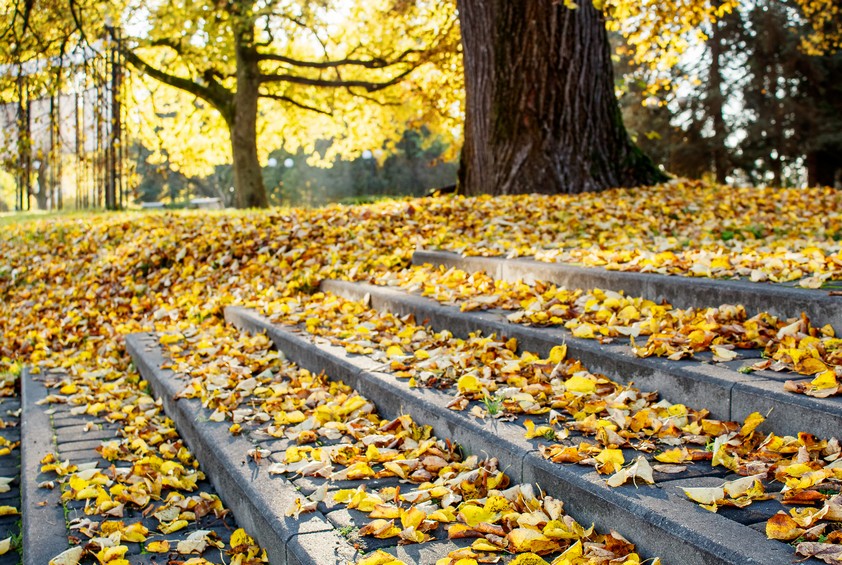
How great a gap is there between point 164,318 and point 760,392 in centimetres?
538

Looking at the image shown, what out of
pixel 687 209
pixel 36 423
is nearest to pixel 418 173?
pixel 687 209

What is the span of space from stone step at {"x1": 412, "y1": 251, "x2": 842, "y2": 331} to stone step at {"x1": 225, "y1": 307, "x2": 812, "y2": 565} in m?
1.21

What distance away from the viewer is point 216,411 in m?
3.85

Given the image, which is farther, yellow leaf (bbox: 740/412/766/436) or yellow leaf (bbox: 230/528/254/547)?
yellow leaf (bbox: 230/528/254/547)

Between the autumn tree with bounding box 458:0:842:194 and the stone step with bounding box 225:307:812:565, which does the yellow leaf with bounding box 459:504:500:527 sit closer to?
the stone step with bounding box 225:307:812:565

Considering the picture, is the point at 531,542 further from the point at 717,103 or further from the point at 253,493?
the point at 717,103

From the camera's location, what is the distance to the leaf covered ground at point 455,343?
2527 millimetres

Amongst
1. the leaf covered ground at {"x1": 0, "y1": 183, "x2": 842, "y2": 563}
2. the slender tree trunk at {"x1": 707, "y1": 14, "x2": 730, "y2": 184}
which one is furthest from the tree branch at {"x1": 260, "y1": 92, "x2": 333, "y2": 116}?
the slender tree trunk at {"x1": 707, "y1": 14, "x2": 730, "y2": 184}

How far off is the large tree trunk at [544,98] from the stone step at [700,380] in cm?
467

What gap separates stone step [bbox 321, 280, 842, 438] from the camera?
8.38 feet

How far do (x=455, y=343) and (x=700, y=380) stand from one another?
1536 millimetres

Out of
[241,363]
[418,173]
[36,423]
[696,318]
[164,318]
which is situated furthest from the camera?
[418,173]

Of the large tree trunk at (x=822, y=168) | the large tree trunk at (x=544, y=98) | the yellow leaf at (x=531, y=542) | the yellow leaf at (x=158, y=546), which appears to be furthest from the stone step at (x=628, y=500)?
the large tree trunk at (x=822, y=168)

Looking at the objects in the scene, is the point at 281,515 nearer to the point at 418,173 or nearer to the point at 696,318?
the point at 696,318
